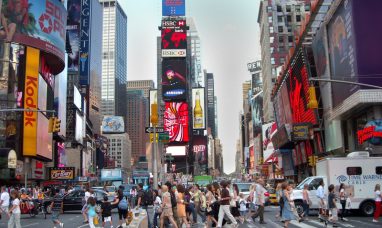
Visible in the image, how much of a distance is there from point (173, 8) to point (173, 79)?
21794mm

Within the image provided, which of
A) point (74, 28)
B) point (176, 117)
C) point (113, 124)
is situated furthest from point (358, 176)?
point (113, 124)

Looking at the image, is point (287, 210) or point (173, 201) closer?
point (173, 201)

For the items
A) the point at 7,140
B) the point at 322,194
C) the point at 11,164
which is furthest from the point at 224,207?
the point at 7,140

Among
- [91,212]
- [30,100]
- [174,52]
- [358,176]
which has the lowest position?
[91,212]

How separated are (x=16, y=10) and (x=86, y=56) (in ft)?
151

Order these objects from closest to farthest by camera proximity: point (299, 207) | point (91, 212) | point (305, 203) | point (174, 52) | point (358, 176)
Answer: point (91, 212), point (305, 203), point (358, 176), point (299, 207), point (174, 52)

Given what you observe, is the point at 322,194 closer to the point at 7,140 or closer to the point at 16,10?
the point at 7,140

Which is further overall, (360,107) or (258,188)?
(360,107)

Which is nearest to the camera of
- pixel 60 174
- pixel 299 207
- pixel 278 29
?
pixel 299 207

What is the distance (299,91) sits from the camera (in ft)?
178

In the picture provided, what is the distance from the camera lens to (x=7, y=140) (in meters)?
60.3

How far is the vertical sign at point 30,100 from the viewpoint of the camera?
61.5 m

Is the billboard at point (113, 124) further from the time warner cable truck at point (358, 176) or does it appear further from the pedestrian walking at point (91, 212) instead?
the pedestrian walking at point (91, 212)

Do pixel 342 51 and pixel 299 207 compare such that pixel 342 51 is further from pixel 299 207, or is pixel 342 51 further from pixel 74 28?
pixel 74 28
